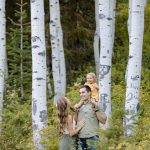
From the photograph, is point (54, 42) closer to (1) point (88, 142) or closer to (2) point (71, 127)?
(1) point (88, 142)

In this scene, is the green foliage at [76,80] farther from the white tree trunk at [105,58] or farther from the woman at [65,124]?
the woman at [65,124]

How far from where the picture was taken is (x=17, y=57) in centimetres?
1502

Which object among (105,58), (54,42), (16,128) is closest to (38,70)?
(105,58)

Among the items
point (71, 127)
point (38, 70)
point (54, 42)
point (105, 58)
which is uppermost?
point (54, 42)

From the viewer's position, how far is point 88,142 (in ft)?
27.0

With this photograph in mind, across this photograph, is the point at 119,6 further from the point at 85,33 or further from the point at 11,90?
the point at 11,90

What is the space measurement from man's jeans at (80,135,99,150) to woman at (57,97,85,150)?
252 mm

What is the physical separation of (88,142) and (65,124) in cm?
54

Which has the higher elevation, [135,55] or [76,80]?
[135,55]

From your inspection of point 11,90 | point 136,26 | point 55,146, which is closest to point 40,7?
point 136,26

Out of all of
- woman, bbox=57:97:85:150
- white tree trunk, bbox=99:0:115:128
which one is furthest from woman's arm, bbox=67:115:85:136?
white tree trunk, bbox=99:0:115:128

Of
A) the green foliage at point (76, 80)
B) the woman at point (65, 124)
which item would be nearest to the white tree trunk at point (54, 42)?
the green foliage at point (76, 80)

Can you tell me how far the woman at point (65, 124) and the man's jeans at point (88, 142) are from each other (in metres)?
0.25

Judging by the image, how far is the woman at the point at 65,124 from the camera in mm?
7805
